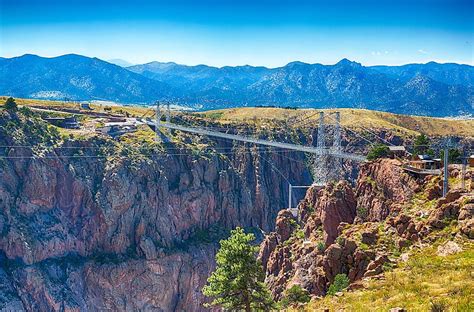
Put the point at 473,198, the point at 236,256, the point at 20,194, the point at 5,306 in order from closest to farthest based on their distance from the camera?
1. the point at 236,256
2. the point at 473,198
3. the point at 5,306
4. the point at 20,194

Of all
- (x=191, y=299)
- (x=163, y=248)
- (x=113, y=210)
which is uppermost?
(x=113, y=210)

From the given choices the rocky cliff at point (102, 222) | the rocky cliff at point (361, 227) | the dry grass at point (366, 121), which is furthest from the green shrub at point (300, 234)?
the dry grass at point (366, 121)

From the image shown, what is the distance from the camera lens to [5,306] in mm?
84000

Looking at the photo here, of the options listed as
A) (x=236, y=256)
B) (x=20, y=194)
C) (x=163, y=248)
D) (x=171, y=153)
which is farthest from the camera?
(x=171, y=153)

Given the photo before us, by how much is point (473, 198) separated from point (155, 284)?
239 ft

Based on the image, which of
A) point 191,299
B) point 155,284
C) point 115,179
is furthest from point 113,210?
point 191,299

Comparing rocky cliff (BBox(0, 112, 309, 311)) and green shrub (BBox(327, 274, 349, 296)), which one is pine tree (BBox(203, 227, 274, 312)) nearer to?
green shrub (BBox(327, 274, 349, 296))

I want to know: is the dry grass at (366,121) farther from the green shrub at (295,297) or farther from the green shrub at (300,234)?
the green shrub at (295,297)

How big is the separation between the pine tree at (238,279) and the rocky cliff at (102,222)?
203 ft

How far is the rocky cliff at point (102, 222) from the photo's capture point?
91.9m

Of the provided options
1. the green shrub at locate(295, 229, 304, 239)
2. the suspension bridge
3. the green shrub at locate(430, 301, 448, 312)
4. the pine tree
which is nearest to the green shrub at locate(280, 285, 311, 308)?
the pine tree

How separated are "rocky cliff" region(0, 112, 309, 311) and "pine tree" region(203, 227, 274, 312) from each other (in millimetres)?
61839

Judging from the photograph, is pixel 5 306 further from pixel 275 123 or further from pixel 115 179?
pixel 275 123

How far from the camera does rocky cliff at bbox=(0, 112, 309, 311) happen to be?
302ft
